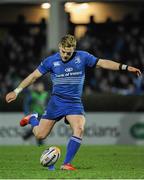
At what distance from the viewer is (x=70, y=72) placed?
39.7ft

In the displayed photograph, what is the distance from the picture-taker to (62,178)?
10.4 meters

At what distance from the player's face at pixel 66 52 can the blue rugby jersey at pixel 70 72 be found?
0.33 ft

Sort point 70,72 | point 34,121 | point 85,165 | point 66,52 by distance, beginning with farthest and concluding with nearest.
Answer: point 85,165 → point 34,121 → point 70,72 → point 66,52

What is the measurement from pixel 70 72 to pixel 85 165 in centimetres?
218

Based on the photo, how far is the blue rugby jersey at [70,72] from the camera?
476 inches

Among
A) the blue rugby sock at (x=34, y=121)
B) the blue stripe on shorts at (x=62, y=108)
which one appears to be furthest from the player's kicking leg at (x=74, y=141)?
the blue rugby sock at (x=34, y=121)

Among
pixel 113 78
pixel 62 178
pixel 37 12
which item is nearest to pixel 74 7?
pixel 37 12

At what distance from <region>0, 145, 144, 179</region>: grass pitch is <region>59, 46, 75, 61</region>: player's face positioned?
1766 mm

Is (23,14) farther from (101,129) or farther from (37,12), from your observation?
A: (101,129)

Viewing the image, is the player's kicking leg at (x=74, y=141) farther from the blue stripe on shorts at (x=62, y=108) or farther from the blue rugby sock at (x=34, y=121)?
the blue rugby sock at (x=34, y=121)

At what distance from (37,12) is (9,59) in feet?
8.53

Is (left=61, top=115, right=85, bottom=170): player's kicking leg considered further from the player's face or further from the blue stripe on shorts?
the player's face

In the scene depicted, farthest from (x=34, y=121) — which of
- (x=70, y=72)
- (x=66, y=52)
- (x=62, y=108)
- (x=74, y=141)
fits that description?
(x=66, y=52)

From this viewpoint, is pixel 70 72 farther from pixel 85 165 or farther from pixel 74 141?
pixel 85 165
